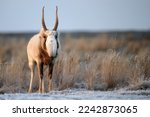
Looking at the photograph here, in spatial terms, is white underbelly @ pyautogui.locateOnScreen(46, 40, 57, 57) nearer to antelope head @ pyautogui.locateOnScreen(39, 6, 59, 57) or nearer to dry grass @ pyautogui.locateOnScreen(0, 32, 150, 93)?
antelope head @ pyautogui.locateOnScreen(39, 6, 59, 57)

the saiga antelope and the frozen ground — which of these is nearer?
the frozen ground

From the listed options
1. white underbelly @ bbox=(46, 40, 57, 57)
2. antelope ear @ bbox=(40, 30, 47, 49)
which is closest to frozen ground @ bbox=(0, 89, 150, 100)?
white underbelly @ bbox=(46, 40, 57, 57)

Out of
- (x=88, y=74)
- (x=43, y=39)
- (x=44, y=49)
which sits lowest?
(x=88, y=74)

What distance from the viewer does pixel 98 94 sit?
10.6 metres

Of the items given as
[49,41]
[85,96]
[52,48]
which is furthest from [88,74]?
[85,96]

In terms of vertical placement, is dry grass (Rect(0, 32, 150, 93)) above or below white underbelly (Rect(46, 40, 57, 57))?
below

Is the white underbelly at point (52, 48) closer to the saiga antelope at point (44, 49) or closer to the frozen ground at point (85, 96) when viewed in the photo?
the saiga antelope at point (44, 49)

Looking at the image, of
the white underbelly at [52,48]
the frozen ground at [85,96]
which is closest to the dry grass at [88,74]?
the frozen ground at [85,96]

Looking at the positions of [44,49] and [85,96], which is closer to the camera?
[85,96]

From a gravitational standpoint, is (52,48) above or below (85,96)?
above

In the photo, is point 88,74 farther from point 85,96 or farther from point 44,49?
point 85,96

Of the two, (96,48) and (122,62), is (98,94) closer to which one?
(122,62)

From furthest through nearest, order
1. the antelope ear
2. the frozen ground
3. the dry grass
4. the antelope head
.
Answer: the dry grass, the antelope ear, the antelope head, the frozen ground

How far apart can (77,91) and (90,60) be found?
6.19 feet
